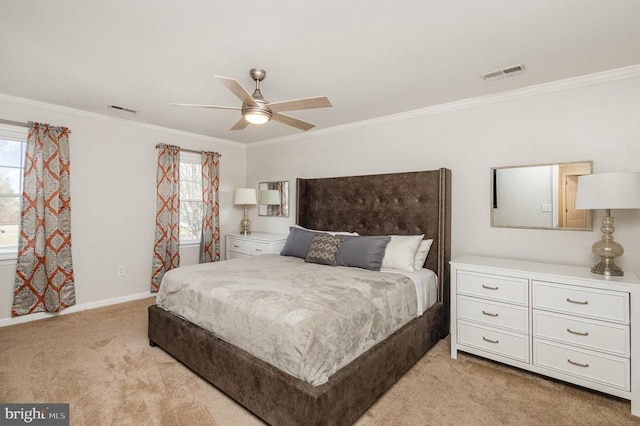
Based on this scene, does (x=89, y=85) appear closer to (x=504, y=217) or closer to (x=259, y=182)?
(x=259, y=182)

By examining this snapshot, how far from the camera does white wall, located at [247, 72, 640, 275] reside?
2422 millimetres

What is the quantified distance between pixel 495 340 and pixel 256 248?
10.1 feet

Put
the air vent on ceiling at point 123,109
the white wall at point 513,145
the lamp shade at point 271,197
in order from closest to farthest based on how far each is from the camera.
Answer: the white wall at point 513,145 < the air vent on ceiling at point 123,109 < the lamp shade at point 271,197

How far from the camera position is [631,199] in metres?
2.04

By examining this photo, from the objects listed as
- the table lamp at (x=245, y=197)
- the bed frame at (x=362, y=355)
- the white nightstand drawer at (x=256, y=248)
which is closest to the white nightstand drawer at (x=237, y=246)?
the white nightstand drawer at (x=256, y=248)

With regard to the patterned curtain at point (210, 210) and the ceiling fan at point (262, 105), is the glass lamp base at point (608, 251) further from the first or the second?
the patterned curtain at point (210, 210)

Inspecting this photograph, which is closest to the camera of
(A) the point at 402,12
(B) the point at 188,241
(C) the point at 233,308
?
(A) the point at 402,12

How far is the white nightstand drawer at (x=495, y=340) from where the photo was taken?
2.36 metres

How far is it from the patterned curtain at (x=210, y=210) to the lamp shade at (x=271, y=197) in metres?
0.75

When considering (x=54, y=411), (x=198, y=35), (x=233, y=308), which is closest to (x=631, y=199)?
(x=233, y=308)

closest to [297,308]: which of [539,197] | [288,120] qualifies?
[288,120]

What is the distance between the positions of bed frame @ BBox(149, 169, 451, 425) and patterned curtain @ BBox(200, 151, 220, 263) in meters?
1.45

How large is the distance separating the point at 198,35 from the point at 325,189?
2447mm

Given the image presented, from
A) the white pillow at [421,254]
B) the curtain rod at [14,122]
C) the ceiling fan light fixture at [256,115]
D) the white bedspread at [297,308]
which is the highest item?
the curtain rod at [14,122]
